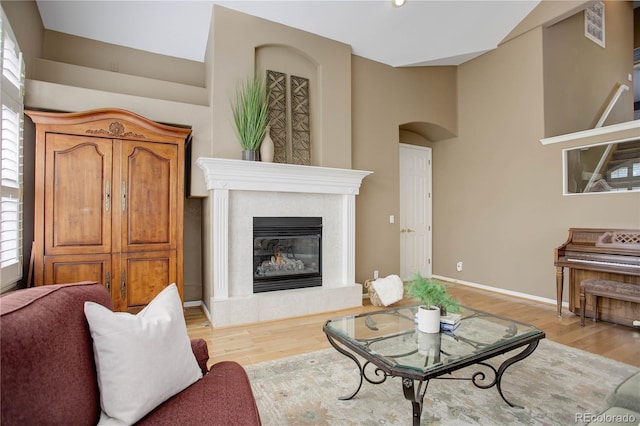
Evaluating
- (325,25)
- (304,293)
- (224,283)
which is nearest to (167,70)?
(325,25)

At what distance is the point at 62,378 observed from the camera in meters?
0.96

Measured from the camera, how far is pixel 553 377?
2.40 m

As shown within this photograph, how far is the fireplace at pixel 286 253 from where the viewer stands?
3863 millimetres

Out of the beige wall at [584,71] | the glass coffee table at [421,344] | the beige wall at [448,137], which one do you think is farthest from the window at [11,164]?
the beige wall at [584,71]

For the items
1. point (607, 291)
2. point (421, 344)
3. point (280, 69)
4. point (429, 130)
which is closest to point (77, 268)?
point (421, 344)

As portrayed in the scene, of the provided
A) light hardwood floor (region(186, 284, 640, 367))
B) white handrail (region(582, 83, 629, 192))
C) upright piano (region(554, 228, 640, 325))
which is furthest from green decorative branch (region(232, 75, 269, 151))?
white handrail (region(582, 83, 629, 192))

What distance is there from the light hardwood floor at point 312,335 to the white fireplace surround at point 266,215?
0.53ft

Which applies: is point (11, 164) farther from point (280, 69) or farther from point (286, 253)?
point (280, 69)

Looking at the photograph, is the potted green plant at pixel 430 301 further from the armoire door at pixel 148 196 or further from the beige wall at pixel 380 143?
the beige wall at pixel 380 143

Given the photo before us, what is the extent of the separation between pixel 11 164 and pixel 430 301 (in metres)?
3.15

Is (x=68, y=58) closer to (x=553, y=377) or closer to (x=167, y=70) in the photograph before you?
(x=167, y=70)

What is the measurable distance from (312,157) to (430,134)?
269 centimetres

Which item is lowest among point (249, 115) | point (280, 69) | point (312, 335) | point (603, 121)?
point (312, 335)

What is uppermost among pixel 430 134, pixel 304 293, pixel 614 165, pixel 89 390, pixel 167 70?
pixel 167 70
